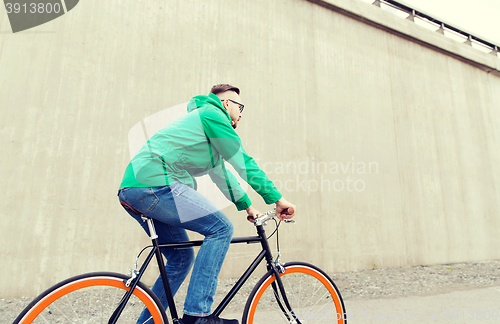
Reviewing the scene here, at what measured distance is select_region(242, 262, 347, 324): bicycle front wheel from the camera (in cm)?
168

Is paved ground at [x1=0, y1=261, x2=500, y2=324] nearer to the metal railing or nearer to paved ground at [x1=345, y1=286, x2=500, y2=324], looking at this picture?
paved ground at [x1=345, y1=286, x2=500, y2=324]

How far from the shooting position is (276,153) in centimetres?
415

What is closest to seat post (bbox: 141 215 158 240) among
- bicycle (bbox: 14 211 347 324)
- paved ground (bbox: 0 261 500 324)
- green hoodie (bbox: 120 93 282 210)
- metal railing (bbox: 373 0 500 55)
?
bicycle (bbox: 14 211 347 324)

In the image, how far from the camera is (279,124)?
4.27 metres

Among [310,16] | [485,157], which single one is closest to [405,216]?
[485,157]

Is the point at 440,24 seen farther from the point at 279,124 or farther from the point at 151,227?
the point at 151,227

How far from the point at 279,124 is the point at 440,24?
533 cm

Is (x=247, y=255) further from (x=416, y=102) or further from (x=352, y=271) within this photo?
(x=416, y=102)

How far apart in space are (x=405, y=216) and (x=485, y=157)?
3.03m

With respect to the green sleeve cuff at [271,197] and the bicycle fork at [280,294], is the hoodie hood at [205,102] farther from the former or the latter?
the bicycle fork at [280,294]

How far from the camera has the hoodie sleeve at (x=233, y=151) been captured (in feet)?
5.18

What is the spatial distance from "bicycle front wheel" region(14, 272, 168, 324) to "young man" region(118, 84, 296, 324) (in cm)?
13

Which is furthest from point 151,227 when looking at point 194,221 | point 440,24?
point 440,24

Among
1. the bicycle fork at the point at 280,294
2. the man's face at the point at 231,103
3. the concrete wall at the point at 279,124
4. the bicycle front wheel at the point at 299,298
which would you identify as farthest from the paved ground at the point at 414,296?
the man's face at the point at 231,103
